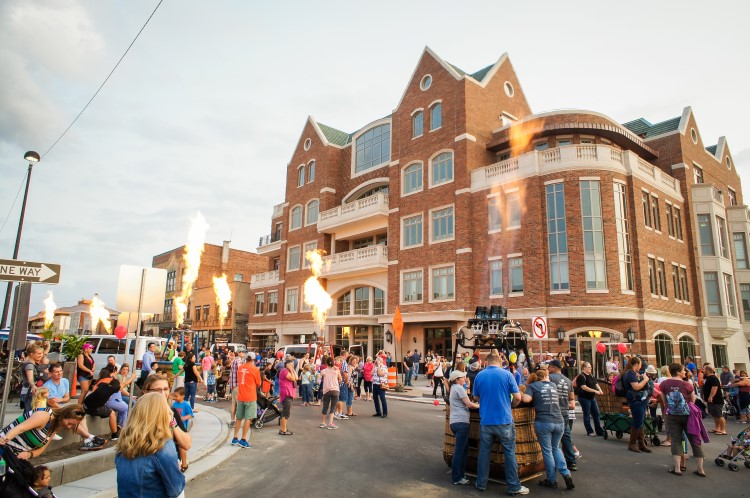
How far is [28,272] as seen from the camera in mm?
7531

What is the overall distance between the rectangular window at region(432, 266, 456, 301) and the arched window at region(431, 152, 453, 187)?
5.57 m

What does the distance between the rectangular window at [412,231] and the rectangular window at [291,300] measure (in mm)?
12326

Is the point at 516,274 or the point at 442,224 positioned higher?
the point at 442,224

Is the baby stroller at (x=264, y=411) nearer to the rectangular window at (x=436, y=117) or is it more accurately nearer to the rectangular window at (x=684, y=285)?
the rectangular window at (x=436, y=117)

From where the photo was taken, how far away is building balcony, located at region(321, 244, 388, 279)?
3250 centimetres

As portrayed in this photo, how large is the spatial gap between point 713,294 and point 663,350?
7.36m

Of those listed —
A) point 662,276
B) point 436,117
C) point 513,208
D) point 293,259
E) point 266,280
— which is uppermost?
point 436,117

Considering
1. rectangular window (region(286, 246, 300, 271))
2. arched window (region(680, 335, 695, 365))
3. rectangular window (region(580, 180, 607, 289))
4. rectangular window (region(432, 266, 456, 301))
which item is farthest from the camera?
rectangular window (region(286, 246, 300, 271))

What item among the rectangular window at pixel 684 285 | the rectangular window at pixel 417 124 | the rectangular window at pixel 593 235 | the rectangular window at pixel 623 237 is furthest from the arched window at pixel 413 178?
the rectangular window at pixel 684 285

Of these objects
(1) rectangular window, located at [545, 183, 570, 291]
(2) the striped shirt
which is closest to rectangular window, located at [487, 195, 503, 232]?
(1) rectangular window, located at [545, 183, 570, 291]

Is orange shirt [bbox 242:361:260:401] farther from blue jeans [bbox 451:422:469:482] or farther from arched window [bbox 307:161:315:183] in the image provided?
arched window [bbox 307:161:315:183]

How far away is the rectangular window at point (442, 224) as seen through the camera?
2902 centimetres

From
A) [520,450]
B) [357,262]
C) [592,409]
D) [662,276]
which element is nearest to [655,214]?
[662,276]

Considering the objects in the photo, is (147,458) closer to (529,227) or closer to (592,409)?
(592,409)
